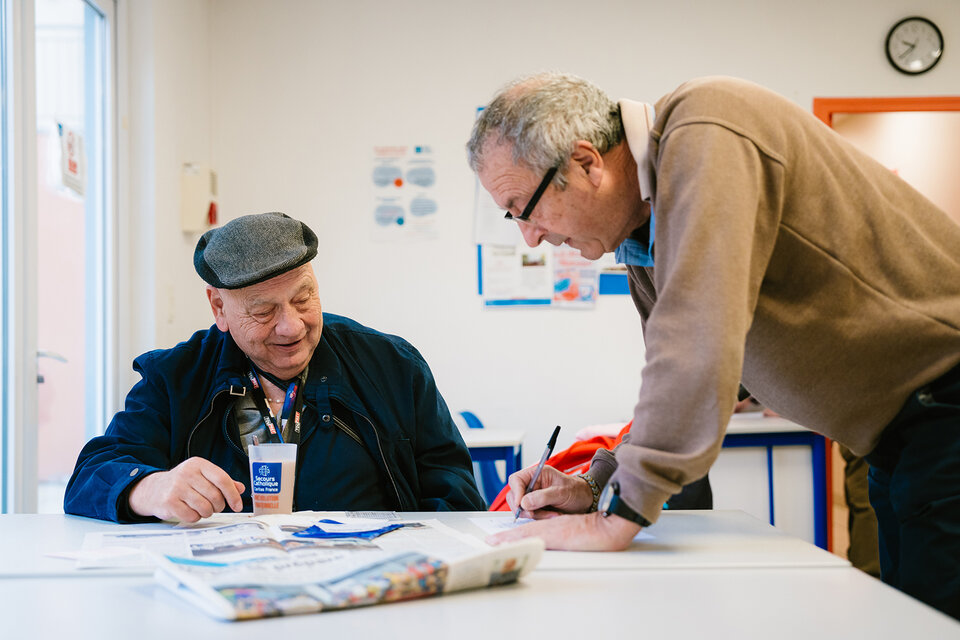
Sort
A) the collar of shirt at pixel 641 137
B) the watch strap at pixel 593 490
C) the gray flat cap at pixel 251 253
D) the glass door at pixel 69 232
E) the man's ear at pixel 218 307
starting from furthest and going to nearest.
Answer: the glass door at pixel 69 232
the man's ear at pixel 218 307
the gray flat cap at pixel 251 253
the watch strap at pixel 593 490
the collar of shirt at pixel 641 137

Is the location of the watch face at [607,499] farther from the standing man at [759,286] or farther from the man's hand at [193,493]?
the man's hand at [193,493]

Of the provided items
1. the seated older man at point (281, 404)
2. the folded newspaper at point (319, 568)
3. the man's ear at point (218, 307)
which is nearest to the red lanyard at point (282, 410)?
the seated older man at point (281, 404)

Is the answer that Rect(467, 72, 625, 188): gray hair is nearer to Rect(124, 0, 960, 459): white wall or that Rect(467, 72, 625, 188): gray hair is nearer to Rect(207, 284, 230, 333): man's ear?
Rect(207, 284, 230, 333): man's ear

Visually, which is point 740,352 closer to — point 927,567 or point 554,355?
point 927,567

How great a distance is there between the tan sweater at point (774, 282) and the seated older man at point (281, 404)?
70cm

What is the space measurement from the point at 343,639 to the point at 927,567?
2.74ft

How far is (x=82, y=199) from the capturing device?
11.0 ft

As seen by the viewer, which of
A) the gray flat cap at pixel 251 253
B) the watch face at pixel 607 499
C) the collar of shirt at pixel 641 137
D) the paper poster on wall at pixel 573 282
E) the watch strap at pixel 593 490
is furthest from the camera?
the paper poster on wall at pixel 573 282

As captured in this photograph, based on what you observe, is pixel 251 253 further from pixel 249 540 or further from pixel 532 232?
pixel 249 540

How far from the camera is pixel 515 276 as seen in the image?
4.57 metres

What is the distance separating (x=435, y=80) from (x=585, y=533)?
12.2 feet

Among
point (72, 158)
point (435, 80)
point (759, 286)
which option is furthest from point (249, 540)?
point (435, 80)

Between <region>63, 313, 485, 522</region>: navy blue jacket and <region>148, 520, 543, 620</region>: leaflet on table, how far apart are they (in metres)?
0.65

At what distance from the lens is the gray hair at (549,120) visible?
137cm
